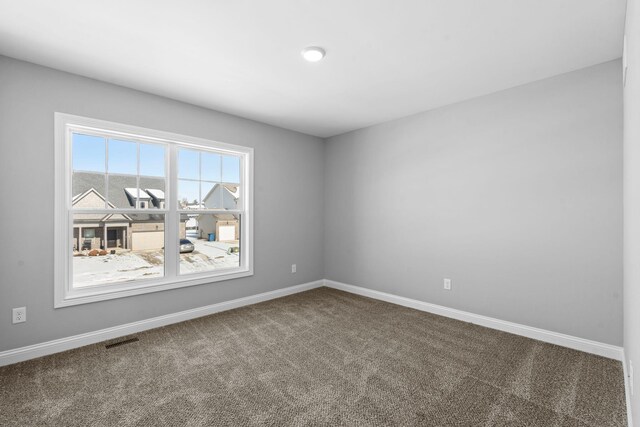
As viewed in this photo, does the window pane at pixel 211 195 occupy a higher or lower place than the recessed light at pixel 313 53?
lower

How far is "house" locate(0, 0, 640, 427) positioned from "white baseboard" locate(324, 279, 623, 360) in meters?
0.02

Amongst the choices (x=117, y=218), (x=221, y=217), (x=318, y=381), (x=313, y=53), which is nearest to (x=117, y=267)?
(x=117, y=218)

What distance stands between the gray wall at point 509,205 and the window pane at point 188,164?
2.35m

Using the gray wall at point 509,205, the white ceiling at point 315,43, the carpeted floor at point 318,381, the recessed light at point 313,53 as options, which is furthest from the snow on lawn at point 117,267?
the gray wall at point 509,205

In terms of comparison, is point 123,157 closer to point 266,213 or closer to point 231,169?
point 231,169

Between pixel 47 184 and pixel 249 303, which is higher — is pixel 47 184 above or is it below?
above

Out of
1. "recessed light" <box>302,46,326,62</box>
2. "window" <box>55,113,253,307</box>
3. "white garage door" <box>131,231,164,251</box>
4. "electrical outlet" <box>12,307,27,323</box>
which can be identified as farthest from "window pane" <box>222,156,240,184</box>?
"electrical outlet" <box>12,307,27,323</box>

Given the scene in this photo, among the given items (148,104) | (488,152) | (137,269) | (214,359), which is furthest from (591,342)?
(148,104)

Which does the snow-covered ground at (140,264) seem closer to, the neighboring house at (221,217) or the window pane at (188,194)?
the neighboring house at (221,217)

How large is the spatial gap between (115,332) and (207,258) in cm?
122

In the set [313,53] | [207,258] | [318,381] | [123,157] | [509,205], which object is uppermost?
[313,53]

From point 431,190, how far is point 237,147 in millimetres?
2603

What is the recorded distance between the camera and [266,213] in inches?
172

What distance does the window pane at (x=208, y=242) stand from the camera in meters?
3.68
